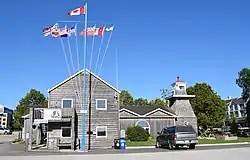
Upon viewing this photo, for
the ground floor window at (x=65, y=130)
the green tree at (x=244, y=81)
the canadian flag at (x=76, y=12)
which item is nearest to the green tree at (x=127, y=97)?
the green tree at (x=244, y=81)

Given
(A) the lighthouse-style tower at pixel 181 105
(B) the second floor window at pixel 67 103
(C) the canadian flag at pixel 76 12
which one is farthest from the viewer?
(A) the lighthouse-style tower at pixel 181 105

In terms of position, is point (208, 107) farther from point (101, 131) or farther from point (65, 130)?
point (65, 130)

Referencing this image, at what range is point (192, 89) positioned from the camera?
212 ft

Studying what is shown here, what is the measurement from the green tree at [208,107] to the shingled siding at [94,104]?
28036 millimetres

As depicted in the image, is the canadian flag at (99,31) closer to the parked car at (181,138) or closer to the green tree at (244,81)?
the parked car at (181,138)

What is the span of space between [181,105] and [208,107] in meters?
13.7

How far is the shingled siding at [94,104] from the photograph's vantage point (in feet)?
113

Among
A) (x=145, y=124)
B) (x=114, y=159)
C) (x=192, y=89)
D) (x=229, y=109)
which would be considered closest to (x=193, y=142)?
(x=114, y=159)

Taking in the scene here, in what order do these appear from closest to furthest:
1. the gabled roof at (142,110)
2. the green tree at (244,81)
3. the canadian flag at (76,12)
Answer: the canadian flag at (76,12) < the gabled roof at (142,110) < the green tree at (244,81)

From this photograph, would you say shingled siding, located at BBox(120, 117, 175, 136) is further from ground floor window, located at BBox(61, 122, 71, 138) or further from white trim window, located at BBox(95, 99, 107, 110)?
ground floor window, located at BBox(61, 122, 71, 138)

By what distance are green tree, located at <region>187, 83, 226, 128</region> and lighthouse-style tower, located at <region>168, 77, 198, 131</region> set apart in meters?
11.2

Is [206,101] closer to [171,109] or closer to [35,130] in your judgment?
[171,109]

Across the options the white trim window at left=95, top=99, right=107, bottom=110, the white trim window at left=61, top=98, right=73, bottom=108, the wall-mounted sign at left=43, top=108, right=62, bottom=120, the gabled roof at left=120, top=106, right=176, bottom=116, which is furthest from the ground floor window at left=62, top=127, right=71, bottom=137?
the gabled roof at left=120, top=106, right=176, bottom=116

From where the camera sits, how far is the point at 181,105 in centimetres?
4838
